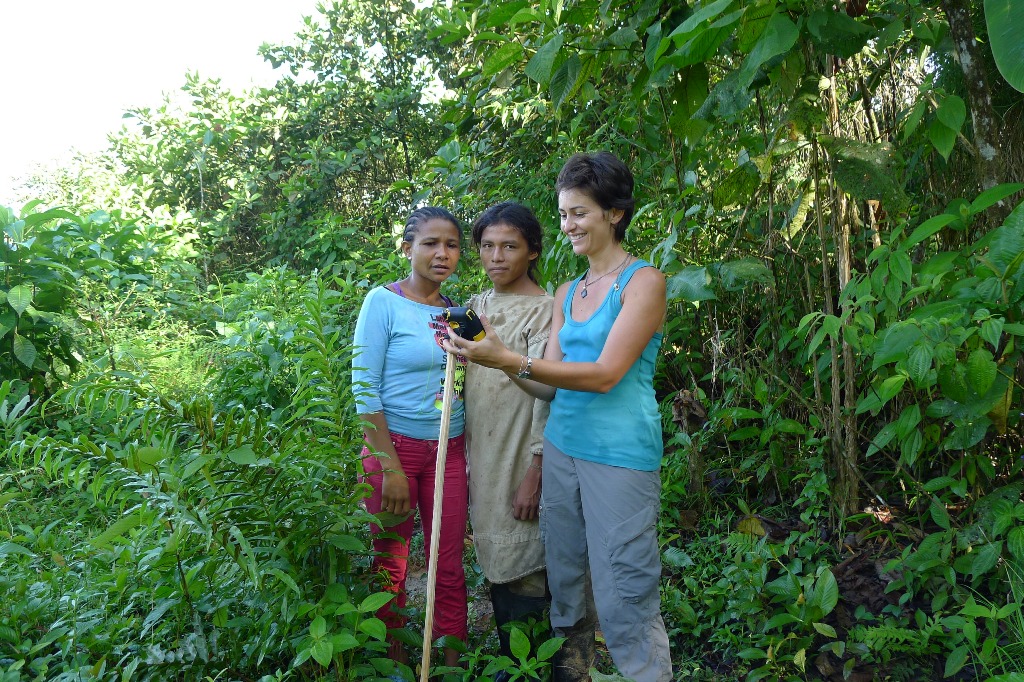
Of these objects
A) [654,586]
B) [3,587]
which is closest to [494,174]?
[654,586]

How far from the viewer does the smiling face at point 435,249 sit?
2695 mm

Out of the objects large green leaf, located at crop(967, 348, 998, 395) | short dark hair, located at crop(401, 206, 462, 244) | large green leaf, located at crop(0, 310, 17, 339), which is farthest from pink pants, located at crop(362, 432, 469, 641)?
large green leaf, located at crop(0, 310, 17, 339)

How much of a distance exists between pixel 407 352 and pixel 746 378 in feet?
5.60

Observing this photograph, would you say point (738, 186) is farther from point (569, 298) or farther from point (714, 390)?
point (714, 390)

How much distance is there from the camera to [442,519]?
2.70 meters

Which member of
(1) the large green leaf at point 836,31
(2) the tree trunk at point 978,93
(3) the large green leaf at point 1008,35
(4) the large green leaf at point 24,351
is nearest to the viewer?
(3) the large green leaf at point 1008,35

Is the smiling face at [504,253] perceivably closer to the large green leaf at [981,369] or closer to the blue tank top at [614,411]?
the blue tank top at [614,411]

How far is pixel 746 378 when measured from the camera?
3.53 metres

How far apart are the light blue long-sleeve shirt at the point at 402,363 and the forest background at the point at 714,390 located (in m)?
0.17

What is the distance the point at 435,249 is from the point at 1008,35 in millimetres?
1733

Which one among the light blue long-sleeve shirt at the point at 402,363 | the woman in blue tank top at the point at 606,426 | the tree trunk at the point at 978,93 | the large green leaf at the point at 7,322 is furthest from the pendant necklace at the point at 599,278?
the large green leaf at the point at 7,322

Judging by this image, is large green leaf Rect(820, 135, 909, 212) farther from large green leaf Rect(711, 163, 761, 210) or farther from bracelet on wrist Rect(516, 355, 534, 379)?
bracelet on wrist Rect(516, 355, 534, 379)

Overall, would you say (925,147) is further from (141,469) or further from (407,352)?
(141,469)

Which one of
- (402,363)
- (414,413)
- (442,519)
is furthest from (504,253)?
(442,519)
